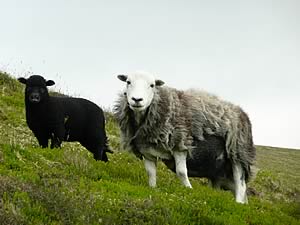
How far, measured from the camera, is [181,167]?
13031mm

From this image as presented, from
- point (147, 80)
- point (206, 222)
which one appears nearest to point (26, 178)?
point (206, 222)

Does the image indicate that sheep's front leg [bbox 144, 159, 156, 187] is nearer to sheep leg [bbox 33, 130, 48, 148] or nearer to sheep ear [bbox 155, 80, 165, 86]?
sheep ear [bbox 155, 80, 165, 86]

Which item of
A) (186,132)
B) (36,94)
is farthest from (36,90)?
(186,132)

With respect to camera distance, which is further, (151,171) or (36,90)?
(36,90)

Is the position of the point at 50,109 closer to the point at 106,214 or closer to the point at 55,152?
the point at 55,152

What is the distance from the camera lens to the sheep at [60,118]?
13836mm

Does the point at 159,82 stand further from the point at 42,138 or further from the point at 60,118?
the point at 42,138

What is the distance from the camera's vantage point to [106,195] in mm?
9938

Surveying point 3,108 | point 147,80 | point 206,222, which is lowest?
point 206,222

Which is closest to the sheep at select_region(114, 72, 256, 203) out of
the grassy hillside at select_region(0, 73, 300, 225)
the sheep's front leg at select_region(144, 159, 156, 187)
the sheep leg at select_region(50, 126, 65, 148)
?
the sheep's front leg at select_region(144, 159, 156, 187)

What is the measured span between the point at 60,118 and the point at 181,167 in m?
3.27

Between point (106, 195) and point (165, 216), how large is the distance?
110 centimetres

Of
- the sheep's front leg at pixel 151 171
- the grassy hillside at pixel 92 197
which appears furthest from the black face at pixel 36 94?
the sheep's front leg at pixel 151 171

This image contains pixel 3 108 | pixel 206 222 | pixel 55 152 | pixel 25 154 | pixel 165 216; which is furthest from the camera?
pixel 3 108
